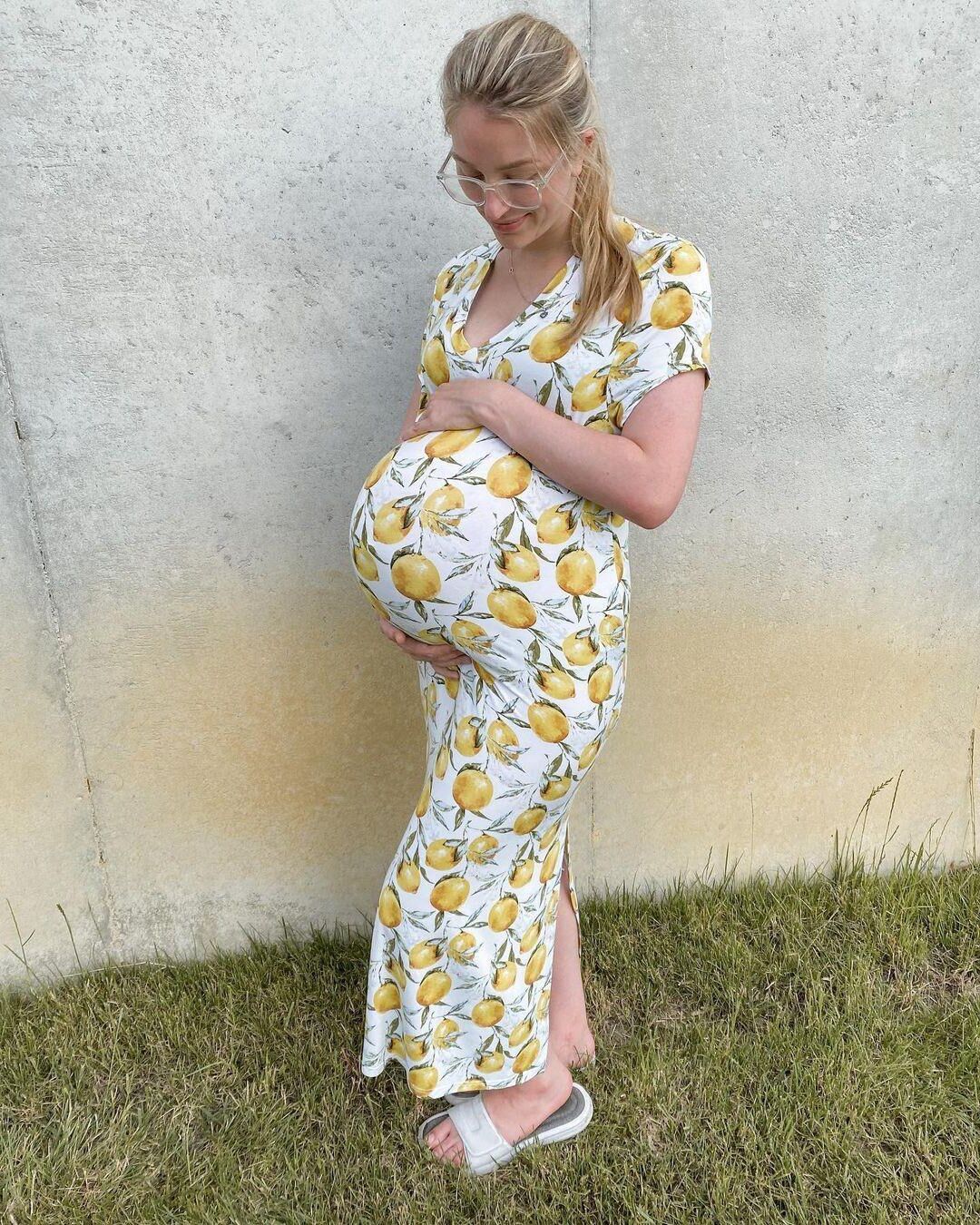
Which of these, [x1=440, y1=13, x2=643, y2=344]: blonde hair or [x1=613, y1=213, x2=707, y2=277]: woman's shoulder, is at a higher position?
[x1=440, y1=13, x2=643, y2=344]: blonde hair

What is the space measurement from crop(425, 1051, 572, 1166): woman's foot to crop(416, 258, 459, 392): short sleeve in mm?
1452

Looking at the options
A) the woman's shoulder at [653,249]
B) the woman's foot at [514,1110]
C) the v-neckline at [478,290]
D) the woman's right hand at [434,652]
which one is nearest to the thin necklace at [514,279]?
the v-neckline at [478,290]

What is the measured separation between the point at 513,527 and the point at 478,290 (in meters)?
0.51

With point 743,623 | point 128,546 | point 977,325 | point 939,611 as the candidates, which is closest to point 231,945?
point 128,546

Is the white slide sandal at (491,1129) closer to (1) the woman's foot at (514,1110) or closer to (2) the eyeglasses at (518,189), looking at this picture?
(1) the woman's foot at (514,1110)

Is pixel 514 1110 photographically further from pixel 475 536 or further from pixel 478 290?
pixel 478 290

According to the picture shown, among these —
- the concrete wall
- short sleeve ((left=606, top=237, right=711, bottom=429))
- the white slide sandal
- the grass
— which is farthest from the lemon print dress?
the concrete wall

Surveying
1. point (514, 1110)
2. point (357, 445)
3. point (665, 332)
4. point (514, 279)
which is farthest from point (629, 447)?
point (514, 1110)

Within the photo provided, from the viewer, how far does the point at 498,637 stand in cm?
172

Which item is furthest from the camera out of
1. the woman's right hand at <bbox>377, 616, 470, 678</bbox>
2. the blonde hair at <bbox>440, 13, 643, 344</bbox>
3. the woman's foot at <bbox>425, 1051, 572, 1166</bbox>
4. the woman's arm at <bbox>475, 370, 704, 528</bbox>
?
the woman's foot at <bbox>425, 1051, 572, 1166</bbox>

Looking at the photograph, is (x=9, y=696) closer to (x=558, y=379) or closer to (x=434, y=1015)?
(x=434, y=1015)

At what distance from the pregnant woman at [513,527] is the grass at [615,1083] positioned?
0.59 ft

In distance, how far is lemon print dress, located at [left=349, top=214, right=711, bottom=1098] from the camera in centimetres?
166

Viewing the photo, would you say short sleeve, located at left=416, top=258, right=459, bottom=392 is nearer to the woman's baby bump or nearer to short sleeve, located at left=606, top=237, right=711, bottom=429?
the woman's baby bump
